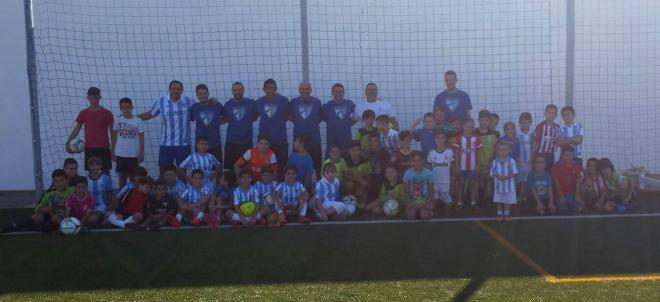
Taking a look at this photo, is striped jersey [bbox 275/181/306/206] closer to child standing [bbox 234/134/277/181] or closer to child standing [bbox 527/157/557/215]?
child standing [bbox 234/134/277/181]

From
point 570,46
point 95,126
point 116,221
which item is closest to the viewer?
point 116,221

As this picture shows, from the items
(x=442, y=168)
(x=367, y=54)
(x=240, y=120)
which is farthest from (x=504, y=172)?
(x=240, y=120)

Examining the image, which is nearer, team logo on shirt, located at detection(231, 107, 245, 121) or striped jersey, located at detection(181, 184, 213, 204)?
striped jersey, located at detection(181, 184, 213, 204)

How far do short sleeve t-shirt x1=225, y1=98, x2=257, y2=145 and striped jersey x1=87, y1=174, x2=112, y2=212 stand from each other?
62.7 inches

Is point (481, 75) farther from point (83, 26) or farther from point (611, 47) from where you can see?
point (83, 26)

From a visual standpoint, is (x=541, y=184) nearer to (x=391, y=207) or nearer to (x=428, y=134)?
(x=428, y=134)

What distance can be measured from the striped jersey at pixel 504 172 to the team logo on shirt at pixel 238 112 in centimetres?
310

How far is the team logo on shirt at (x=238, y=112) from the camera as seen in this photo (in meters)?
8.27

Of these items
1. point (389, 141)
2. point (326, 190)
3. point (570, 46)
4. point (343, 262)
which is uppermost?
point (570, 46)

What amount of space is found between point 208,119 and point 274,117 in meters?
0.82

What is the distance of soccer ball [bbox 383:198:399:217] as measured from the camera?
7.43 metres

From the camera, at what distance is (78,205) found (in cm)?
710

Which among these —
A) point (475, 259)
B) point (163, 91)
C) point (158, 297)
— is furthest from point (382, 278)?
point (163, 91)

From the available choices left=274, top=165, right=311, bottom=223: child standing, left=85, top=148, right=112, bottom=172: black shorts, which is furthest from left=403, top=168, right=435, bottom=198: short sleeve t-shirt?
left=85, top=148, right=112, bottom=172: black shorts
